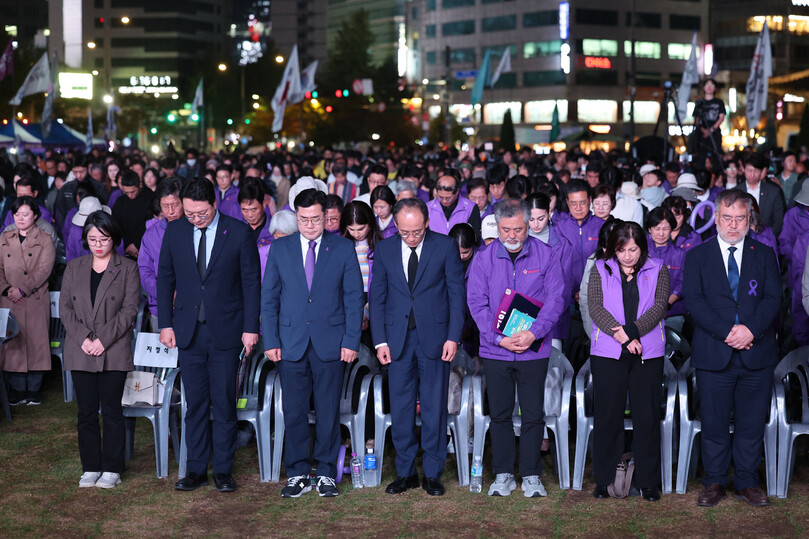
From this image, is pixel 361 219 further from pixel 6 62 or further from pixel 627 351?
pixel 6 62

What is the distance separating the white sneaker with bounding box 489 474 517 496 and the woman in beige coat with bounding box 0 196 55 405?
15.0 feet

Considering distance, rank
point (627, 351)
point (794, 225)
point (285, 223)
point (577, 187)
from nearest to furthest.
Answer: point (627, 351) < point (285, 223) < point (577, 187) < point (794, 225)

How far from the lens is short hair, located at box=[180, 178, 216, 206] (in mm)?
7294

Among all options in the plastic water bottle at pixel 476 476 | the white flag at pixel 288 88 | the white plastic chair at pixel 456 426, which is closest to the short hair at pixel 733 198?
the white plastic chair at pixel 456 426

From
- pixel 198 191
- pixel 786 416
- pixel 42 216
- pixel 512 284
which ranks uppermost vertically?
pixel 198 191

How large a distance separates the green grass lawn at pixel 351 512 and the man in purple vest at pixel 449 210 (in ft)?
11.5

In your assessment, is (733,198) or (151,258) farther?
(151,258)

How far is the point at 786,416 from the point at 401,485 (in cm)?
269

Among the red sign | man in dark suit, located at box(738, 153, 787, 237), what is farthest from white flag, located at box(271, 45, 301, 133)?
the red sign

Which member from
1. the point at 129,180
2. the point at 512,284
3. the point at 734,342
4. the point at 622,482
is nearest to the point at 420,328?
the point at 512,284

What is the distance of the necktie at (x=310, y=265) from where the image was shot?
24.0 ft

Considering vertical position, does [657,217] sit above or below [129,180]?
below

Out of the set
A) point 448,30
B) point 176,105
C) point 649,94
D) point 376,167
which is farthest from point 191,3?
point 376,167

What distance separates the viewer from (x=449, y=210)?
36.2 feet
